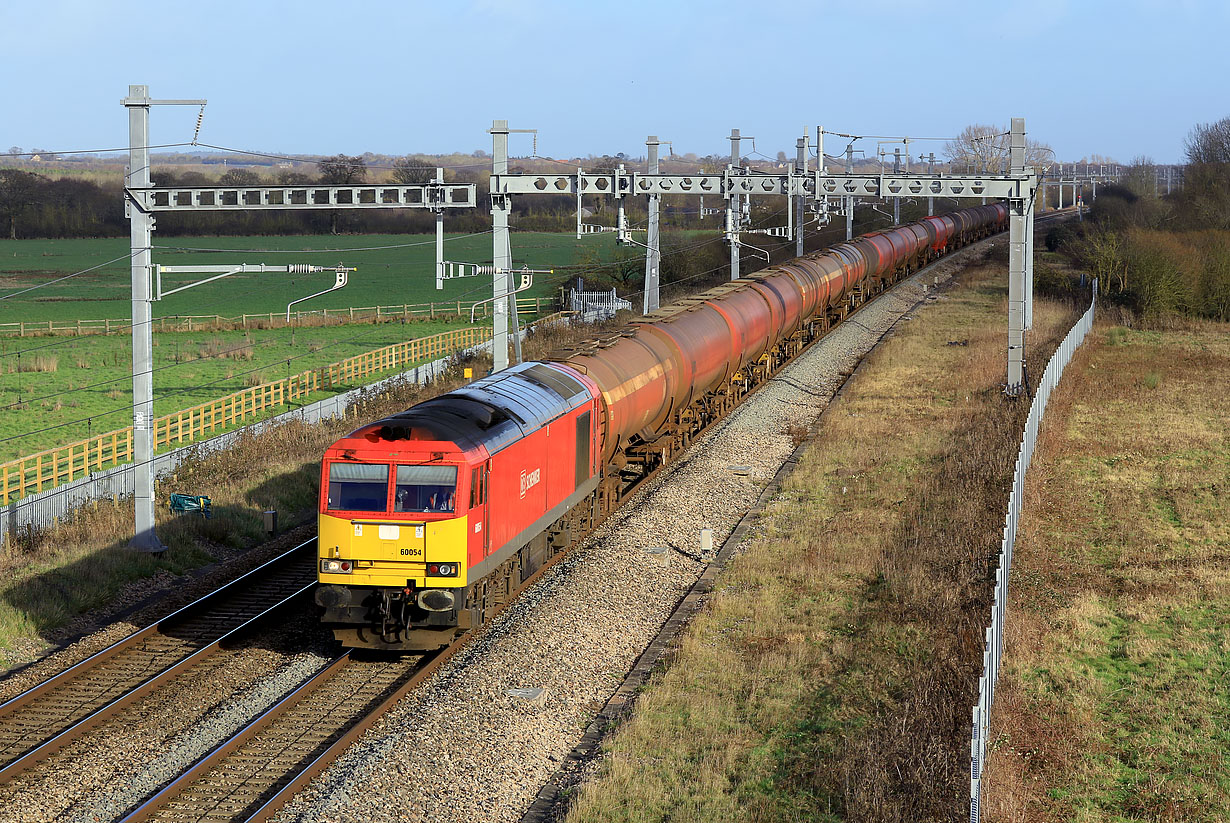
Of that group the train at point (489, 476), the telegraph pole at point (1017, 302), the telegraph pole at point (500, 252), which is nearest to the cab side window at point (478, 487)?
the train at point (489, 476)

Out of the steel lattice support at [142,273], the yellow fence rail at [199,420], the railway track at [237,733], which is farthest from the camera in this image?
the yellow fence rail at [199,420]

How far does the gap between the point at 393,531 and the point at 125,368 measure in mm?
41056

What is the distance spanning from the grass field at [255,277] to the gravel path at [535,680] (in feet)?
133

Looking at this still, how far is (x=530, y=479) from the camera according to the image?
17609mm

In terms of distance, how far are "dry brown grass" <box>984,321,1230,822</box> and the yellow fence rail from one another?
61.6ft

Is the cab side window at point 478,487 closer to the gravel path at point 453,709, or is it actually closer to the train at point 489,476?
the train at point 489,476

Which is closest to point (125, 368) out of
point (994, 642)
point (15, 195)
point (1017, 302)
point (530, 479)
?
point (1017, 302)

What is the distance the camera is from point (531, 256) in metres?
97.4

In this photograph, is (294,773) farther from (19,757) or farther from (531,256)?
(531,256)

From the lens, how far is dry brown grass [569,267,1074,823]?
12328 mm

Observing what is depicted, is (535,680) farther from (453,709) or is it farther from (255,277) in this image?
(255,277)

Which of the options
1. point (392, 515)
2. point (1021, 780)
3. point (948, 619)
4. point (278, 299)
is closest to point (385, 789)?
point (392, 515)

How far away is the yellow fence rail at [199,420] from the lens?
2916 centimetres

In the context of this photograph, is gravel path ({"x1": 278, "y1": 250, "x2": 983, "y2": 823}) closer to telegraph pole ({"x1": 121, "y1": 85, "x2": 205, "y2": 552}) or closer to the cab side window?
the cab side window
